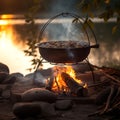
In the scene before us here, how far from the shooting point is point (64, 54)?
7.38 metres

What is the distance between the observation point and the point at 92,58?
53.1ft

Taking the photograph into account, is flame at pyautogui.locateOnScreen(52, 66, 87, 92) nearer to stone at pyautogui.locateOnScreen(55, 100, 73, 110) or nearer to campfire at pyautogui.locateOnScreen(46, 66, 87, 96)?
campfire at pyautogui.locateOnScreen(46, 66, 87, 96)

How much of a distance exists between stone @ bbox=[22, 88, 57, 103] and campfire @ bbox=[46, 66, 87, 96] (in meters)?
0.54

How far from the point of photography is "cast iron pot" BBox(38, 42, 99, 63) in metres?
7.36

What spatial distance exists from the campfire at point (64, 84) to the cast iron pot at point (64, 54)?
427mm

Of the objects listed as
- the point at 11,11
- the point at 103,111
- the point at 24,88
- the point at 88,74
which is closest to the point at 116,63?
the point at 88,74

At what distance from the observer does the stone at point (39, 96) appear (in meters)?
6.77

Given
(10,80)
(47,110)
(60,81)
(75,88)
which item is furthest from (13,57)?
(47,110)

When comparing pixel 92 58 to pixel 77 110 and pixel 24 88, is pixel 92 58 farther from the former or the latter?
pixel 77 110

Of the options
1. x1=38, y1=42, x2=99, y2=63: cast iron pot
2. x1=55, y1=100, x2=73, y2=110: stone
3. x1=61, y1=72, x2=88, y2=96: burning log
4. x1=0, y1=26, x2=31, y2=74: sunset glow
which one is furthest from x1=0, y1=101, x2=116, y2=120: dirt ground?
x1=0, y1=26, x2=31, y2=74: sunset glow

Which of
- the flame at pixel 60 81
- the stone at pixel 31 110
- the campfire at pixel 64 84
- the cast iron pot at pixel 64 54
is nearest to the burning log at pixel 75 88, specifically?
the campfire at pixel 64 84

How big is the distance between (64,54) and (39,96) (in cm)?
114

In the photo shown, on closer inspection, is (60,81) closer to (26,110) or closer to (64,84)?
(64,84)

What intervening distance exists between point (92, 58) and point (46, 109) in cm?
997
